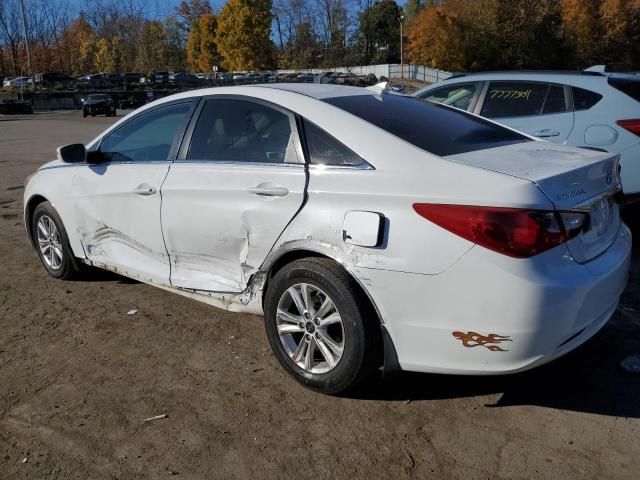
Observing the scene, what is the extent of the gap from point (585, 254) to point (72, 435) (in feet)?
8.58

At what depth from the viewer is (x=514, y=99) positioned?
259 inches

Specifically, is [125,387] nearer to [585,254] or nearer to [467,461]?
[467,461]

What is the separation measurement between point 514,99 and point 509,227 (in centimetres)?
442

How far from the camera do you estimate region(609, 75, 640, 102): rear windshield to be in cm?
585

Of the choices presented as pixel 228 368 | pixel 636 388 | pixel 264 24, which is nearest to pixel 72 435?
pixel 228 368

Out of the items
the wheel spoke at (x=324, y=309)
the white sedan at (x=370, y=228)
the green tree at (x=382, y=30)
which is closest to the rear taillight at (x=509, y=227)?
the white sedan at (x=370, y=228)

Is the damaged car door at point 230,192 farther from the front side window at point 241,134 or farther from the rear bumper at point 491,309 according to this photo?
the rear bumper at point 491,309

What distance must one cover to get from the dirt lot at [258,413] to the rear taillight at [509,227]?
0.94 m

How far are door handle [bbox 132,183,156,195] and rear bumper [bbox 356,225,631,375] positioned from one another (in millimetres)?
1779

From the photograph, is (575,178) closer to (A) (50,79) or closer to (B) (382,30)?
(A) (50,79)

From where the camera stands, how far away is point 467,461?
272cm

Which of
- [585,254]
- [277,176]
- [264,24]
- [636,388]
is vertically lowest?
[636,388]

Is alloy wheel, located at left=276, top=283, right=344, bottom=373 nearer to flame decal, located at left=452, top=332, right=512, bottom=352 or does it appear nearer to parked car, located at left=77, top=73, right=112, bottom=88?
flame decal, located at left=452, top=332, right=512, bottom=352

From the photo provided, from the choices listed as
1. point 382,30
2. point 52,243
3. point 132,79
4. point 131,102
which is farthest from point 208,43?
point 52,243
